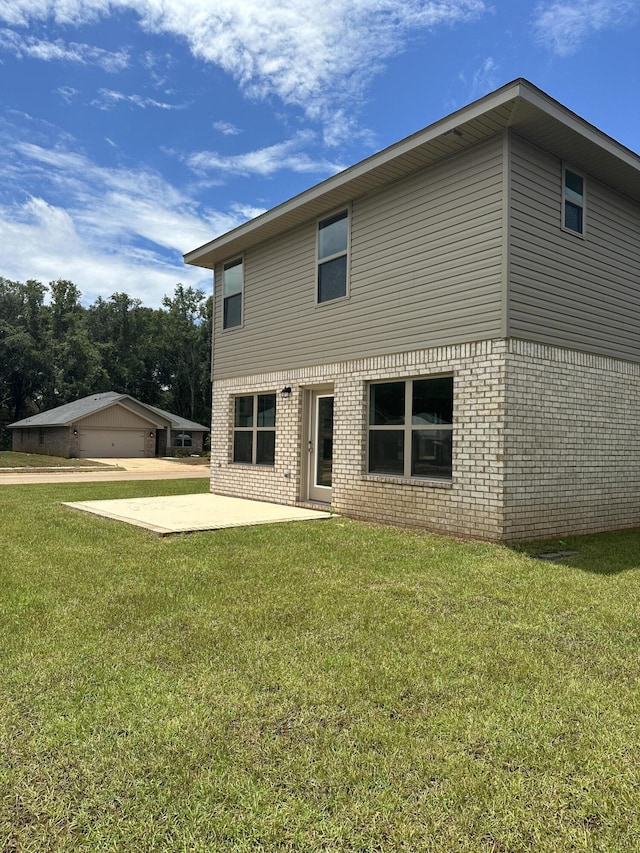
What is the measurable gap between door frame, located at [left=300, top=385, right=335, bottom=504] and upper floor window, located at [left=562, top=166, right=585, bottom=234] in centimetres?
478

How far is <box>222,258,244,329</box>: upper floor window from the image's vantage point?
12383 mm

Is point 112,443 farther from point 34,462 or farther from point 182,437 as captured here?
point 34,462

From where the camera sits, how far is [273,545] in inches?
266

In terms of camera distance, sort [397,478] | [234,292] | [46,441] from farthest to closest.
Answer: [46,441] → [234,292] → [397,478]

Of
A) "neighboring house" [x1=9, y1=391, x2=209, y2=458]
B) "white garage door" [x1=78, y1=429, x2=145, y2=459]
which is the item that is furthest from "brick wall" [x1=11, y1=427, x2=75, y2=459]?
"white garage door" [x1=78, y1=429, x2=145, y2=459]

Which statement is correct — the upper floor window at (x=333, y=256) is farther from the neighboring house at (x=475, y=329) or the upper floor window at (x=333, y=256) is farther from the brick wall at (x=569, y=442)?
the brick wall at (x=569, y=442)

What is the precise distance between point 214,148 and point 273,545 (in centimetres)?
1877

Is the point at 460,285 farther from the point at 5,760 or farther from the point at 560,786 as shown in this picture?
the point at 5,760

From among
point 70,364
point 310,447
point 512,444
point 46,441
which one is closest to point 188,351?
point 70,364

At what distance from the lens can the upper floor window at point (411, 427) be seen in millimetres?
7828

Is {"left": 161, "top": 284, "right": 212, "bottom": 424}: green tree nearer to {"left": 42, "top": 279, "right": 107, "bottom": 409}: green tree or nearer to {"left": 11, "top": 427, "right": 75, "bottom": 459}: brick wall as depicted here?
{"left": 42, "top": 279, "right": 107, "bottom": 409}: green tree

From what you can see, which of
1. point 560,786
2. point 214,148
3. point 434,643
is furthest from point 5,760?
point 214,148

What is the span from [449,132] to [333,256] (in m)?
3.11

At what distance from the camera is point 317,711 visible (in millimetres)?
2682
